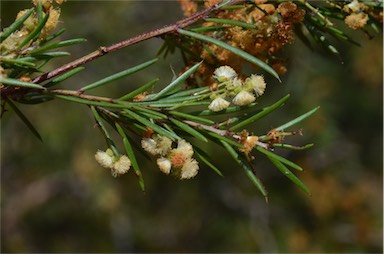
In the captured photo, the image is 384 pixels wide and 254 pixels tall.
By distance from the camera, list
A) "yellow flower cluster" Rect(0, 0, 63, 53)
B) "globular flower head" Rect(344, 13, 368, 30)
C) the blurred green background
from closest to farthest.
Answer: "yellow flower cluster" Rect(0, 0, 63, 53)
"globular flower head" Rect(344, 13, 368, 30)
the blurred green background

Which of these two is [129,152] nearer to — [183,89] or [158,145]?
[158,145]

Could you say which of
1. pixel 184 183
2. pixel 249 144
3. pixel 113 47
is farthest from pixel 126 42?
pixel 184 183

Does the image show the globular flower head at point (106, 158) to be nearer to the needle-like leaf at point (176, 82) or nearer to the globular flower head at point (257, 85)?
the needle-like leaf at point (176, 82)

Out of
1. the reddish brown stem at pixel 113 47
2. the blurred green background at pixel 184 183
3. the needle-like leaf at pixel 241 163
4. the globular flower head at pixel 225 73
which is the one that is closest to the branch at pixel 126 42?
the reddish brown stem at pixel 113 47

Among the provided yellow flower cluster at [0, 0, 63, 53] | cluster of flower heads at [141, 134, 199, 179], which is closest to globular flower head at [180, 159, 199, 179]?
cluster of flower heads at [141, 134, 199, 179]

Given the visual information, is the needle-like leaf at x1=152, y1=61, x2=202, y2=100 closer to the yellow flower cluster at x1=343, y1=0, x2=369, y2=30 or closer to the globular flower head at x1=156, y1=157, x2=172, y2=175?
the globular flower head at x1=156, y1=157, x2=172, y2=175

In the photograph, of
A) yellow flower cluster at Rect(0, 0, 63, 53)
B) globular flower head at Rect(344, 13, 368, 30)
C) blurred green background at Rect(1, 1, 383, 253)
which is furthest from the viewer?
blurred green background at Rect(1, 1, 383, 253)
